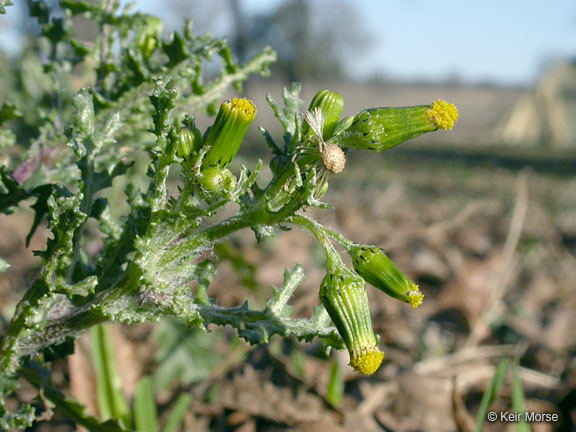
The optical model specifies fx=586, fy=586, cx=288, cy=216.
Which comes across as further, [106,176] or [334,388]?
[334,388]

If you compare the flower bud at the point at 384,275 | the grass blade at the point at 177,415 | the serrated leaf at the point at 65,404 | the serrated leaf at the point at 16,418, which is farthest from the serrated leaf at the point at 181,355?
the flower bud at the point at 384,275

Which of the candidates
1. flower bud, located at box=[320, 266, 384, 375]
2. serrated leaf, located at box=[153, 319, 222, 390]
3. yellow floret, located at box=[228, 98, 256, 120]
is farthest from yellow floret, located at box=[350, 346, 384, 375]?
serrated leaf, located at box=[153, 319, 222, 390]

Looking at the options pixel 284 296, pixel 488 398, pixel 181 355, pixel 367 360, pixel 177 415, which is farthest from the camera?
pixel 181 355

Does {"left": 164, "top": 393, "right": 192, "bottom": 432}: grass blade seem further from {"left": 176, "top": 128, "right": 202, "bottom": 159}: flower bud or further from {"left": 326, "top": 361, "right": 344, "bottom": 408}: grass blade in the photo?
{"left": 176, "top": 128, "right": 202, "bottom": 159}: flower bud

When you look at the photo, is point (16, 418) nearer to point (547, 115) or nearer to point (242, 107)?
point (242, 107)

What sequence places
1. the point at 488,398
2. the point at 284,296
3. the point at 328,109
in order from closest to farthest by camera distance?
the point at 328,109 → the point at 284,296 → the point at 488,398

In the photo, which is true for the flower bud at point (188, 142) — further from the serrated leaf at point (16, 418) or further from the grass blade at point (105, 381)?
the grass blade at point (105, 381)

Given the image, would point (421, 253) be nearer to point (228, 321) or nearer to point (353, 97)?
point (228, 321)

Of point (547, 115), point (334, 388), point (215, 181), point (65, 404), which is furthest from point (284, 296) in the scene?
point (547, 115)
